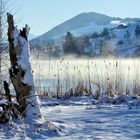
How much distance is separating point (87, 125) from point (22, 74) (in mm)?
1326

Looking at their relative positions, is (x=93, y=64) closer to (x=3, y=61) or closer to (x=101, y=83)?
(x=101, y=83)

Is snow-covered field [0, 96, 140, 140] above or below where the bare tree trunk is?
below

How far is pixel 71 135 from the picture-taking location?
23.4ft

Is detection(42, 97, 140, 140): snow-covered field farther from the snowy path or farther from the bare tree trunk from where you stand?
the bare tree trunk

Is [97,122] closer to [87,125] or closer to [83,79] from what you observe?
[87,125]

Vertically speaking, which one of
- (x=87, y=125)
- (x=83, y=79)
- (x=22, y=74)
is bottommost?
(x=87, y=125)

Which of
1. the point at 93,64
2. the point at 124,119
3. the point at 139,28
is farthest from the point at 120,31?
the point at 124,119

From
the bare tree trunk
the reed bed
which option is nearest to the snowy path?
the bare tree trunk

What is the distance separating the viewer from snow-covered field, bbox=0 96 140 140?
7043mm

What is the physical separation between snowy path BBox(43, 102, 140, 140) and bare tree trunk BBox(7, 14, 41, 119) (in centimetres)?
48

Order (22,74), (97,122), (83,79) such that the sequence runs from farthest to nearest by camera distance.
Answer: (83,79), (97,122), (22,74)

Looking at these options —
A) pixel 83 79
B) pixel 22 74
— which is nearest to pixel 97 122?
pixel 22 74

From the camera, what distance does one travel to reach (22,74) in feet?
25.1

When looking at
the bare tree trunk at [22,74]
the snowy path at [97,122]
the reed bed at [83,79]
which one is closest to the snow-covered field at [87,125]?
the snowy path at [97,122]
